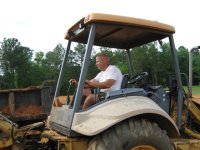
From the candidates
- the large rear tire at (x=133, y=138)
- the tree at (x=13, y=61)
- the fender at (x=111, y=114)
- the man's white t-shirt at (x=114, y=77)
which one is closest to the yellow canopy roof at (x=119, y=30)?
the man's white t-shirt at (x=114, y=77)

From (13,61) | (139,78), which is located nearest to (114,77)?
(139,78)

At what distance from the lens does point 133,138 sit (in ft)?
16.4

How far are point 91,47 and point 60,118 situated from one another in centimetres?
120

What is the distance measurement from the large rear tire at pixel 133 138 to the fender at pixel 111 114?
16 centimetres

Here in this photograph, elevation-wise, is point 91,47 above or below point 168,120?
above

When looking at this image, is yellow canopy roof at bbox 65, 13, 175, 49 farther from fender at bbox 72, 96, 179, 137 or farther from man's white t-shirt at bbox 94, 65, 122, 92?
fender at bbox 72, 96, 179, 137

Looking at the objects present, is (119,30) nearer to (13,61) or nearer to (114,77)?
(114,77)

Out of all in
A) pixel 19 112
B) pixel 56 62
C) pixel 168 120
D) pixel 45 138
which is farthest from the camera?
pixel 56 62

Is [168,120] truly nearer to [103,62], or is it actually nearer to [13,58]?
[103,62]

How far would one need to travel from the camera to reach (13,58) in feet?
168

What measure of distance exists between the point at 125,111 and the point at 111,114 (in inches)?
7.4

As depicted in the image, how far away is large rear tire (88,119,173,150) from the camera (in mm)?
4863

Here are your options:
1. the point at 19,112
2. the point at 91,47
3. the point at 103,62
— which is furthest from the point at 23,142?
the point at 19,112

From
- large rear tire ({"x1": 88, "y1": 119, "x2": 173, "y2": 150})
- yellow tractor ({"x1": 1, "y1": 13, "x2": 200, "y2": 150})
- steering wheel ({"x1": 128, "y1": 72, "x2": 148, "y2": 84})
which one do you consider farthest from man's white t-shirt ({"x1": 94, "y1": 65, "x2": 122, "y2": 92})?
large rear tire ({"x1": 88, "y1": 119, "x2": 173, "y2": 150})
